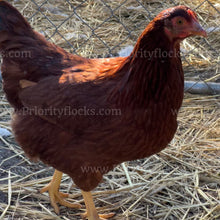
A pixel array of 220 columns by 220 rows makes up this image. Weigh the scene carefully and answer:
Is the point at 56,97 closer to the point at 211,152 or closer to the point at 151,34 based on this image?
the point at 151,34

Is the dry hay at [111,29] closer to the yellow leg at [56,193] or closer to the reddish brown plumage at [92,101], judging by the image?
the reddish brown plumage at [92,101]

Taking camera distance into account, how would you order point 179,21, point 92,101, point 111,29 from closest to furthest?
point 179,21 → point 92,101 → point 111,29

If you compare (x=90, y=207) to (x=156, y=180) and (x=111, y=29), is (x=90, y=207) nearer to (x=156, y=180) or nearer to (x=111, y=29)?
(x=156, y=180)

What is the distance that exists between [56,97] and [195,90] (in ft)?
5.95

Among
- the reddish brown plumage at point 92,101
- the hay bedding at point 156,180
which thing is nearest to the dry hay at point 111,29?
the hay bedding at point 156,180

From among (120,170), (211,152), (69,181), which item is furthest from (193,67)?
(69,181)

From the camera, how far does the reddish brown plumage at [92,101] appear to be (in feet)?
7.00

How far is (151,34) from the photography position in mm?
2023

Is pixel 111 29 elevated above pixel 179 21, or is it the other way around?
pixel 179 21

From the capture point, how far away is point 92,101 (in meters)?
2.21

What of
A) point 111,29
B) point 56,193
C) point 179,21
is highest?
point 179,21

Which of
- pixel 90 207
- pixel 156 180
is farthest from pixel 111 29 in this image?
pixel 90 207

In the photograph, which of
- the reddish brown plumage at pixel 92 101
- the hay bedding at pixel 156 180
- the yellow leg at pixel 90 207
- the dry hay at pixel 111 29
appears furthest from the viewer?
the dry hay at pixel 111 29

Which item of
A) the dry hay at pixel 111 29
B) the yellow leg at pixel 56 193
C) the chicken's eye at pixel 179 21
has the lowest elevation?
the yellow leg at pixel 56 193
